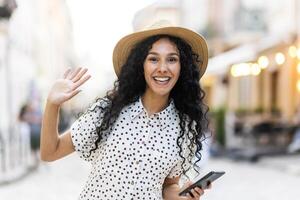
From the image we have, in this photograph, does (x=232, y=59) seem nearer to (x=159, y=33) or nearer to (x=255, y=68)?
(x=255, y=68)

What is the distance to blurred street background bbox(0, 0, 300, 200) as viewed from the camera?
37.6ft

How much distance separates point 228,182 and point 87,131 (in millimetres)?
10009

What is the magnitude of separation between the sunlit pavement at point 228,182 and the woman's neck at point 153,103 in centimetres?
696

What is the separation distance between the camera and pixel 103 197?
8.75 ft

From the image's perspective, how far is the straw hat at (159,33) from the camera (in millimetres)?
2779

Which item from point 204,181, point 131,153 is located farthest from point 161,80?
point 204,181

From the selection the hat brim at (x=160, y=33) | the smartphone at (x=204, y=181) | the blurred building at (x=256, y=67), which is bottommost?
the blurred building at (x=256, y=67)

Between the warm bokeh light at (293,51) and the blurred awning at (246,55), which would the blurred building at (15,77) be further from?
the warm bokeh light at (293,51)

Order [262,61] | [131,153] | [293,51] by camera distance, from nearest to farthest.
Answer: [131,153] < [293,51] < [262,61]

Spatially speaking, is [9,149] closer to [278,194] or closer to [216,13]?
[278,194]

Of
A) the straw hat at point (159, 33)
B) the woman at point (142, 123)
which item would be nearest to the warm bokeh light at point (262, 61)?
the straw hat at point (159, 33)

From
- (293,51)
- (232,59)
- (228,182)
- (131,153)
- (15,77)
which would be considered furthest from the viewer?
(232,59)

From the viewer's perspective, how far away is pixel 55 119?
2689 mm

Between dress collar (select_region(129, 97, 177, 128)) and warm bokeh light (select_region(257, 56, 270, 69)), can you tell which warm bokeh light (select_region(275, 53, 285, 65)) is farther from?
dress collar (select_region(129, 97, 177, 128))
